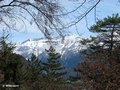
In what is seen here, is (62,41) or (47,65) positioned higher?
(62,41)

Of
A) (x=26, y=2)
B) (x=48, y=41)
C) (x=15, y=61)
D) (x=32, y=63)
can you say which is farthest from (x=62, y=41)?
(x=32, y=63)

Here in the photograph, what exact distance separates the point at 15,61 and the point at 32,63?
126 ft

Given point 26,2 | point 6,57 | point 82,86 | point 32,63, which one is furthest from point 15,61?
point 32,63

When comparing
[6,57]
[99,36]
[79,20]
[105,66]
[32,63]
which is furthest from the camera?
[32,63]

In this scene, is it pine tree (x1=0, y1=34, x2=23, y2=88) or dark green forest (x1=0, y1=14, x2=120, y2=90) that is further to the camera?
pine tree (x1=0, y1=34, x2=23, y2=88)

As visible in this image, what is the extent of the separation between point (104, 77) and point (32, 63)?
4476cm

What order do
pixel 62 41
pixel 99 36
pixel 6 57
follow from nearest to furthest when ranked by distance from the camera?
1. pixel 62 41
2. pixel 6 57
3. pixel 99 36

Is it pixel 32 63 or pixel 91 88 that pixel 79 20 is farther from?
pixel 32 63

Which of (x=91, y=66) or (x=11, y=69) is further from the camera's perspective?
(x=11, y=69)

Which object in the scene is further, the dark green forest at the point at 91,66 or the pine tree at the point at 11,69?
the pine tree at the point at 11,69

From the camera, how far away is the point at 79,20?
5.24 m

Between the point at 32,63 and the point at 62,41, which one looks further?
the point at 32,63

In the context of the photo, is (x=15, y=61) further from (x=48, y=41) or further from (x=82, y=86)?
(x=48, y=41)

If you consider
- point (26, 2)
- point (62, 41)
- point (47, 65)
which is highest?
point (26, 2)
